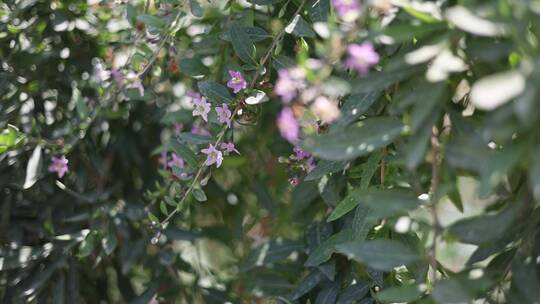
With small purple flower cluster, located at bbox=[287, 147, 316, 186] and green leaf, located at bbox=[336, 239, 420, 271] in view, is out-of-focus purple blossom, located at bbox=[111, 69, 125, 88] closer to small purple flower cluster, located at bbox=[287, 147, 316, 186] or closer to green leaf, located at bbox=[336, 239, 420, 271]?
small purple flower cluster, located at bbox=[287, 147, 316, 186]

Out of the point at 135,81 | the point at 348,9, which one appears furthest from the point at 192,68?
the point at 348,9

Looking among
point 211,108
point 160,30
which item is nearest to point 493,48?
point 211,108

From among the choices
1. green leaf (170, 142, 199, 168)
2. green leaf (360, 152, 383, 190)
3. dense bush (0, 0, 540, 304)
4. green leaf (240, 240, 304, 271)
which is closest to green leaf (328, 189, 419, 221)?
dense bush (0, 0, 540, 304)

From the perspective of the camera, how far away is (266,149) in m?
1.77

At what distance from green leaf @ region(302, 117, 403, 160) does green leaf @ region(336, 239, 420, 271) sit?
0.45ft

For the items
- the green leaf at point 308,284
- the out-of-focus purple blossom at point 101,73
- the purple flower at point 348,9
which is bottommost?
the green leaf at point 308,284

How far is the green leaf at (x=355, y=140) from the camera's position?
2.82 feet

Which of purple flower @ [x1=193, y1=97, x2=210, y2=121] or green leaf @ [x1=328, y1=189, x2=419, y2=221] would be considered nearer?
green leaf @ [x1=328, y1=189, x2=419, y2=221]

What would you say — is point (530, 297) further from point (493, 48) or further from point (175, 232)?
point (175, 232)

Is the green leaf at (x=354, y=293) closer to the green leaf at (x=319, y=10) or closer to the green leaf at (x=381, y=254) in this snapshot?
the green leaf at (x=381, y=254)

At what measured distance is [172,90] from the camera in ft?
5.32

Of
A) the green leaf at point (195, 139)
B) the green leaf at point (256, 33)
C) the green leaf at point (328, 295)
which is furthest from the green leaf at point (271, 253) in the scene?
the green leaf at point (256, 33)

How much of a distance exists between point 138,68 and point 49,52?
0.25 metres

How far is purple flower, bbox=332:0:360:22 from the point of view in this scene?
0.84 m
